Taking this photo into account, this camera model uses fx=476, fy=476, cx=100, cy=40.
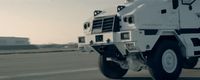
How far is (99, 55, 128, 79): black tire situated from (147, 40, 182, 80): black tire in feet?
7.19

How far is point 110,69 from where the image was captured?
47.7 feet

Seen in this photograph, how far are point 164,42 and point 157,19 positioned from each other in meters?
0.67

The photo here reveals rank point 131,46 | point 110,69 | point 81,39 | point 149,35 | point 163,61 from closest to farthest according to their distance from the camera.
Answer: point 131,46 < point 149,35 < point 163,61 < point 81,39 < point 110,69

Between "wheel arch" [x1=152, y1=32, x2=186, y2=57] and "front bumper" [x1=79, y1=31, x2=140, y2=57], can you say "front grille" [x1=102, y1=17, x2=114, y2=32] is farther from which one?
"wheel arch" [x1=152, y1=32, x2=186, y2=57]

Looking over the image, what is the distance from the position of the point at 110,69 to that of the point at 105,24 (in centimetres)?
200

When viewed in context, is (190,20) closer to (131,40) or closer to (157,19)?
(157,19)

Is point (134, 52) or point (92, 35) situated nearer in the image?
point (134, 52)

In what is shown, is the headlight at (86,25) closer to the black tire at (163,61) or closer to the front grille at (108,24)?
the front grille at (108,24)

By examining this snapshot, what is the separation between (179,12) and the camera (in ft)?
42.6

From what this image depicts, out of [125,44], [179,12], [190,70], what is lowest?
[190,70]

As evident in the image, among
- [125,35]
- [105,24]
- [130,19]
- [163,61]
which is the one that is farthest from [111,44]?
[163,61]

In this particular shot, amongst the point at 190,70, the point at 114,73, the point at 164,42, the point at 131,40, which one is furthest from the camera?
the point at 190,70

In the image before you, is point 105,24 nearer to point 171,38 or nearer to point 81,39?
point 81,39

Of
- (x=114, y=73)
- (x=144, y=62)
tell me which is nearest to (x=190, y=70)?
Result: (x=114, y=73)
